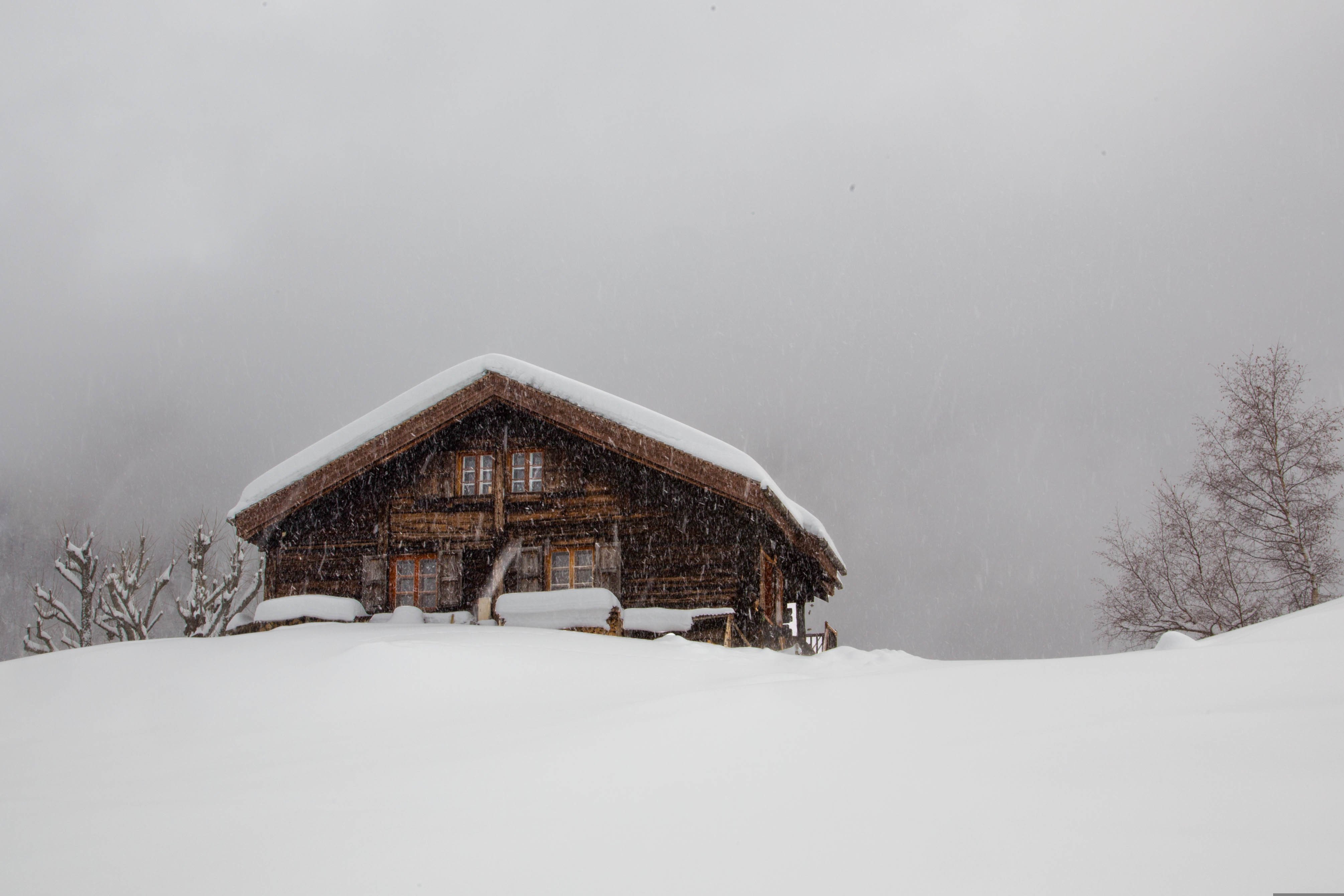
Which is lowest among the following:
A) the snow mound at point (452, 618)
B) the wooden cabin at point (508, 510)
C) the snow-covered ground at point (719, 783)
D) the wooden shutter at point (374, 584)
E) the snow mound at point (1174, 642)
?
the snow-covered ground at point (719, 783)

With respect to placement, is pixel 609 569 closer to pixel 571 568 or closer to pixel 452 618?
pixel 571 568

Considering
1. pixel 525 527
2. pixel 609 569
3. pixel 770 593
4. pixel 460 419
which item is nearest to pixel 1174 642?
pixel 609 569

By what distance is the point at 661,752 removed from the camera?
3.28 m

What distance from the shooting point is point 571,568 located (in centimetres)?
1160

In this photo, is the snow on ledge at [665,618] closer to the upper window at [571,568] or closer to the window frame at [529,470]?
the upper window at [571,568]

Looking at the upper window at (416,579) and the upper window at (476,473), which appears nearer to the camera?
the upper window at (416,579)

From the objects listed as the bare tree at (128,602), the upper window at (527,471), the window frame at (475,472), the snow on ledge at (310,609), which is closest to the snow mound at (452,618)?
the snow on ledge at (310,609)

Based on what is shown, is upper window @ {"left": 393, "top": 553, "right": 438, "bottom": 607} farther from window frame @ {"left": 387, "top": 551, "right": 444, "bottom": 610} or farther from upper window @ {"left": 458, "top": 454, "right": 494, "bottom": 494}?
upper window @ {"left": 458, "top": 454, "right": 494, "bottom": 494}

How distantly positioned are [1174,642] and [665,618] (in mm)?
7028

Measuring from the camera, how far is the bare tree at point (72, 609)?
18266mm

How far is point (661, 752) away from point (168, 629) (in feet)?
103

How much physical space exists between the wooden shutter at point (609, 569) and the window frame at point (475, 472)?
2.01 m

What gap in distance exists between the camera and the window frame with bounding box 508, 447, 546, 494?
1187cm

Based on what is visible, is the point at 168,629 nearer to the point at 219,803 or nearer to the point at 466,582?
the point at 466,582
